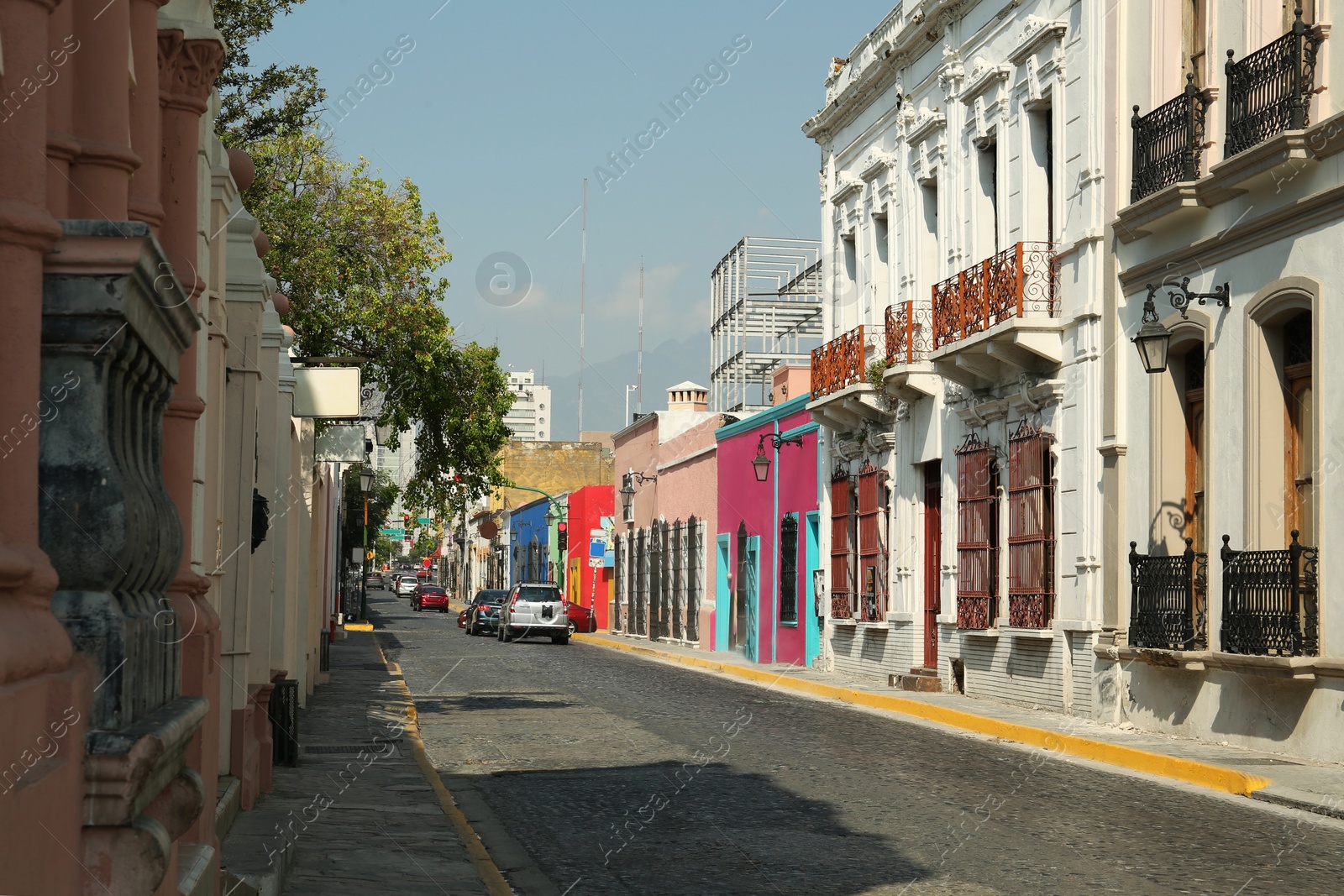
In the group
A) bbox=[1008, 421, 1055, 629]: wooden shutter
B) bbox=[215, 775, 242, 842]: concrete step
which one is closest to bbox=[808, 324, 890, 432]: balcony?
bbox=[1008, 421, 1055, 629]: wooden shutter

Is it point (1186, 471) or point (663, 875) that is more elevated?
point (1186, 471)

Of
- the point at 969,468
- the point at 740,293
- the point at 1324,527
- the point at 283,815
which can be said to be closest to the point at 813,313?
the point at 740,293

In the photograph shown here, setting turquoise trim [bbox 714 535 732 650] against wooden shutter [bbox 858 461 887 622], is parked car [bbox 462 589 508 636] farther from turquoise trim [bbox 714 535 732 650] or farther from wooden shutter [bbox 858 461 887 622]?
wooden shutter [bbox 858 461 887 622]

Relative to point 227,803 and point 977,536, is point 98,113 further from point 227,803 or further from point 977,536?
point 977,536

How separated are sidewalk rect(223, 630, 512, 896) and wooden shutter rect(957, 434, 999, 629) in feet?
27.7

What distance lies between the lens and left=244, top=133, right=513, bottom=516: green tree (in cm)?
1994

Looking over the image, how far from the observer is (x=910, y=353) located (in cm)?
2327

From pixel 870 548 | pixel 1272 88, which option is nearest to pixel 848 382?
pixel 870 548

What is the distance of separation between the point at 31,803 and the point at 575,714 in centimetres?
1545

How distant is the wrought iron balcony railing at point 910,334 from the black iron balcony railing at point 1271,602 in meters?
9.19

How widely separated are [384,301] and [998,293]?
7.93 m

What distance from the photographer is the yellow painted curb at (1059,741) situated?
12.4 meters

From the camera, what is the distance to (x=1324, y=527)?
13312 millimetres

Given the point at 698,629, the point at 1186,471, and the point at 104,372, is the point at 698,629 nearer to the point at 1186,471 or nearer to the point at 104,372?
the point at 1186,471
